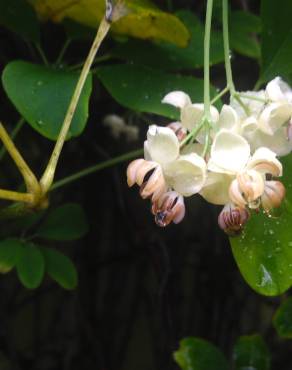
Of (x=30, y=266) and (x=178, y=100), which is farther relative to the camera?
(x=30, y=266)

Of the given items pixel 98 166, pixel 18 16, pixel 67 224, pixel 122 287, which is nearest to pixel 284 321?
pixel 98 166

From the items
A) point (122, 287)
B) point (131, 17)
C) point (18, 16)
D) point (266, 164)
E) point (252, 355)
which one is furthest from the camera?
point (122, 287)

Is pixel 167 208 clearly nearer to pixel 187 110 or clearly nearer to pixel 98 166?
pixel 187 110

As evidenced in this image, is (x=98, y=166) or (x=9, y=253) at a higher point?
(x=98, y=166)

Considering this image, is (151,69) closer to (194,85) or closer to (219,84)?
(194,85)

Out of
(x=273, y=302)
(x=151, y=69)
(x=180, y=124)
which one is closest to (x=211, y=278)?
(x=273, y=302)

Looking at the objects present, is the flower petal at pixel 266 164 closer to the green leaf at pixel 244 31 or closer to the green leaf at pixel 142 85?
the green leaf at pixel 142 85

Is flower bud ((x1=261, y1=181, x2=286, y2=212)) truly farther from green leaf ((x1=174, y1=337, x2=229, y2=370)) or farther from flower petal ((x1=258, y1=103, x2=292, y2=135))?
green leaf ((x1=174, y1=337, x2=229, y2=370))
